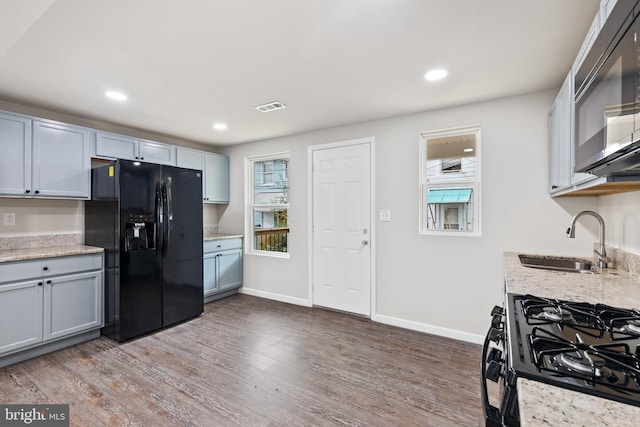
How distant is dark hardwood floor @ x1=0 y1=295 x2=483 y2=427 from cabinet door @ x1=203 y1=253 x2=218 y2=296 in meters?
0.85

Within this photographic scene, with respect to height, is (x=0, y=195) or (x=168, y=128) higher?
(x=168, y=128)

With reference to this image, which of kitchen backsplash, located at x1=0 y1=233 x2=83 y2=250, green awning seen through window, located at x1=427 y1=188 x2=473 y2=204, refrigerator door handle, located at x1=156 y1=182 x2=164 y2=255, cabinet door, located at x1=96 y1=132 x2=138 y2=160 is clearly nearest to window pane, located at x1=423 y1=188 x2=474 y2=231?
green awning seen through window, located at x1=427 y1=188 x2=473 y2=204

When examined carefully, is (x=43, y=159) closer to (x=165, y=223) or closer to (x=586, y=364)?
(x=165, y=223)

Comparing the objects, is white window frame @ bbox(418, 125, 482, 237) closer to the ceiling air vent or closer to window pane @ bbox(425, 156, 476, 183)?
window pane @ bbox(425, 156, 476, 183)

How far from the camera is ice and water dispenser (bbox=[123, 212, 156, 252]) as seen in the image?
9.89 ft

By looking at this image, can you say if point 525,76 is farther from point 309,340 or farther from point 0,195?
point 0,195

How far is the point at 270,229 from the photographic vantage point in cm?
466

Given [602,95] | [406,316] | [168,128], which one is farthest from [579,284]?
[168,128]

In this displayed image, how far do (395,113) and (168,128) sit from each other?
2.84 metres

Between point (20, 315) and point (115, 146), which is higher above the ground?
point (115, 146)

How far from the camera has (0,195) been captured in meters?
2.65

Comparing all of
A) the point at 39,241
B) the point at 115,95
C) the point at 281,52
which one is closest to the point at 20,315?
the point at 39,241

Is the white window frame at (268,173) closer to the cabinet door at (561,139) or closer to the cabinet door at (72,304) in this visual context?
the cabinet door at (72,304)

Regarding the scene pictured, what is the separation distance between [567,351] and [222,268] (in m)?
4.12
